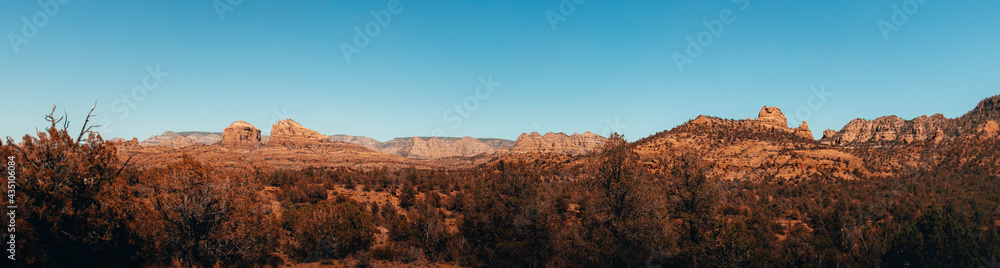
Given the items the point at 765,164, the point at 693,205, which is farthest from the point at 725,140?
the point at 693,205

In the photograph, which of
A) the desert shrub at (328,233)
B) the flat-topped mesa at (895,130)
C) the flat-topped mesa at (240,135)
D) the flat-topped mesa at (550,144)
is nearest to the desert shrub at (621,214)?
the desert shrub at (328,233)

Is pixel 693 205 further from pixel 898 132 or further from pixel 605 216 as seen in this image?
pixel 898 132

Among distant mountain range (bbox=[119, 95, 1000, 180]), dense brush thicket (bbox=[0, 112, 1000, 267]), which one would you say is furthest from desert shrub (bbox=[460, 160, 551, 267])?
distant mountain range (bbox=[119, 95, 1000, 180])

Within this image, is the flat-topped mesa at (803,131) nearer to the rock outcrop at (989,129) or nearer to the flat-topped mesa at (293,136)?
the rock outcrop at (989,129)

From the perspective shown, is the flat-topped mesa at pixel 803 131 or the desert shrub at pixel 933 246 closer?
the desert shrub at pixel 933 246

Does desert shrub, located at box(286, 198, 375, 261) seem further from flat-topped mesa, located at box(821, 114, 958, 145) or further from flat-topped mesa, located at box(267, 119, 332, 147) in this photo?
flat-topped mesa, located at box(267, 119, 332, 147)

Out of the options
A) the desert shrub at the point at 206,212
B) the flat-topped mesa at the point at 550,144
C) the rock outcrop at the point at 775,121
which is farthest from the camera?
the flat-topped mesa at the point at 550,144

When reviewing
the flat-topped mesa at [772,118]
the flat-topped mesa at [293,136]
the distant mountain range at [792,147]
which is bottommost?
the distant mountain range at [792,147]

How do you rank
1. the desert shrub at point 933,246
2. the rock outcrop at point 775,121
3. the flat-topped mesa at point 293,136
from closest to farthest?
the desert shrub at point 933,246, the rock outcrop at point 775,121, the flat-topped mesa at point 293,136
